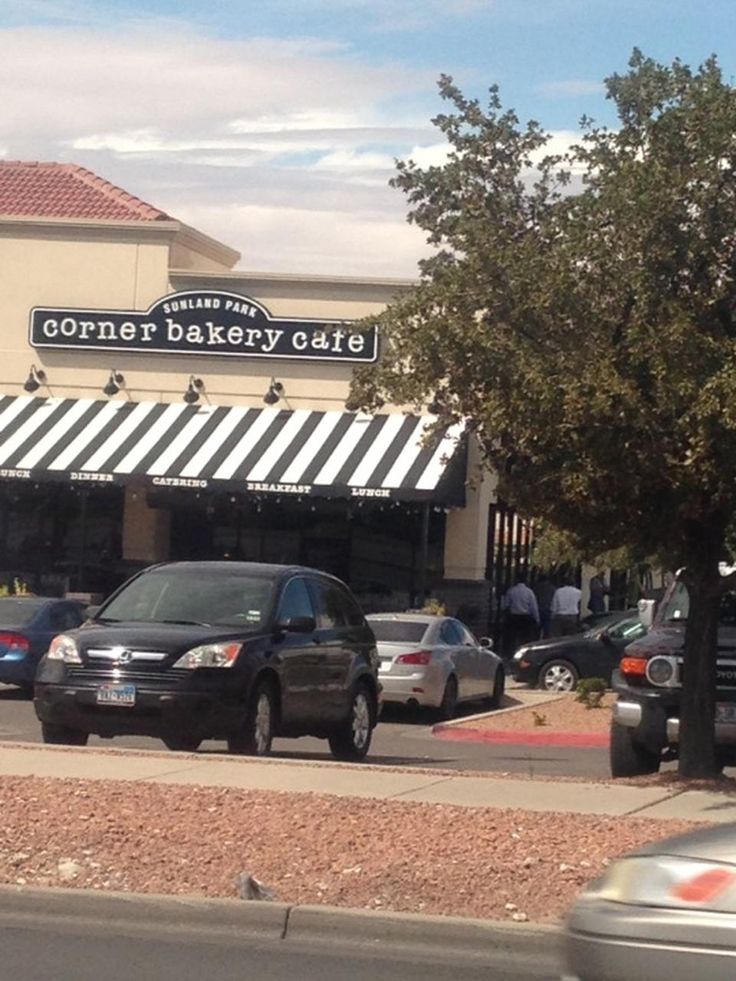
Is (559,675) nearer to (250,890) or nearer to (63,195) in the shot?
(63,195)

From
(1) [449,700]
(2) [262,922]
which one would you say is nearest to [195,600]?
(2) [262,922]

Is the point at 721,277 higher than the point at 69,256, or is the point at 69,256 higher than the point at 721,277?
the point at 69,256

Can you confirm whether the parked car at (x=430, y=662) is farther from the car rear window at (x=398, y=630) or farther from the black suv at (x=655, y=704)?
the black suv at (x=655, y=704)

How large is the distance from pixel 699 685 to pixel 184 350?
843 inches

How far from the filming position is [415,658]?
22.5 meters

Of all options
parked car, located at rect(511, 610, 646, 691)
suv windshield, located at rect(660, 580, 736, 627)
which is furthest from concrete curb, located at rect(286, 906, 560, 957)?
parked car, located at rect(511, 610, 646, 691)

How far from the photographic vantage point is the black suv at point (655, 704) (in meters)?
14.4

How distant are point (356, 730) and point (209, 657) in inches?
98.2

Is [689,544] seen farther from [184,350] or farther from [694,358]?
[184,350]

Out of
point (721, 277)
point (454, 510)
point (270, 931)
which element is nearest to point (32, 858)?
point (270, 931)

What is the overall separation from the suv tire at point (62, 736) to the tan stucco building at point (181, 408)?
16720 millimetres

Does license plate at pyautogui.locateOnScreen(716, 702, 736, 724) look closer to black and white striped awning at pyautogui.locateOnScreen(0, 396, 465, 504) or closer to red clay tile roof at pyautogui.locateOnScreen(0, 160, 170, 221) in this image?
black and white striped awning at pyautogui.locateOnScreen(0, 396, 465, 504)

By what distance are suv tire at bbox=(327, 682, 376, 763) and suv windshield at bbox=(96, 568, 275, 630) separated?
1483 mm

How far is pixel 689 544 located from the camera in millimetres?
13688
